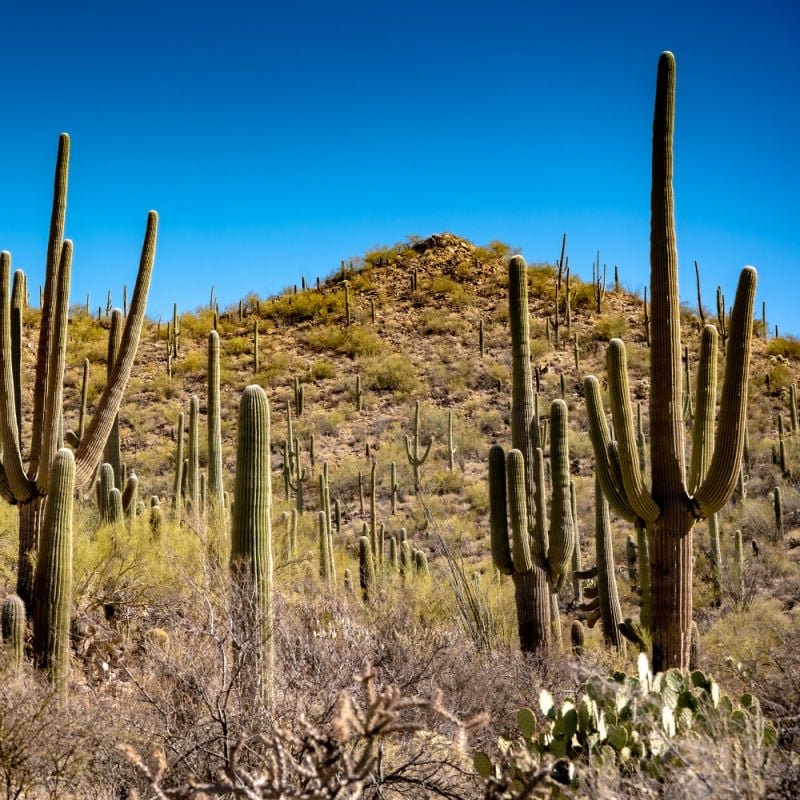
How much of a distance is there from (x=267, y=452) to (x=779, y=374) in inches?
1077

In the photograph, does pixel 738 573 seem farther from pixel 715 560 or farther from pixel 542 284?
pixel 542 284

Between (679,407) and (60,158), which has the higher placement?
(60,158)

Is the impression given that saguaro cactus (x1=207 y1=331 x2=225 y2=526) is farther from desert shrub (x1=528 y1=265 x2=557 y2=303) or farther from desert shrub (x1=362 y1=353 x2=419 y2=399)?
desert shrub (x1=528 y1=265 x2=557 y2=303)

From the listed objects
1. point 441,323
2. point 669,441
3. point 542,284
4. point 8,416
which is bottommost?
point 669,441

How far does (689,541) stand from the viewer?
24.8ft

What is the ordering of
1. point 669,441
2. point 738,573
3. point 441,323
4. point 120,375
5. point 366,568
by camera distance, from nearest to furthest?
point 669,441 → point 120,375 → point 366,568 → point 738,573 → point 441,323

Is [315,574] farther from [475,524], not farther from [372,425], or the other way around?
[372,425]

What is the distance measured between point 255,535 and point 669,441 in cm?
378

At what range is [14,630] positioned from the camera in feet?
23.4

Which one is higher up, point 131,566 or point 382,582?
point 131,566

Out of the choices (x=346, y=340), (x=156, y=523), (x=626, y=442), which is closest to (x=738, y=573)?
(x=626, y=442)

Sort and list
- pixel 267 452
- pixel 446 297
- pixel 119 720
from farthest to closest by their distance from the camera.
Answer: pixel 446 297 < pixel 267 452 < pixel 119 720

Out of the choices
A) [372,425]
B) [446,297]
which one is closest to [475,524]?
[372,425]

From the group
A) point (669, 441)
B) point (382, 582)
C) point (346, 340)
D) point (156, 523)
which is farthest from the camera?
point (346, 340)
